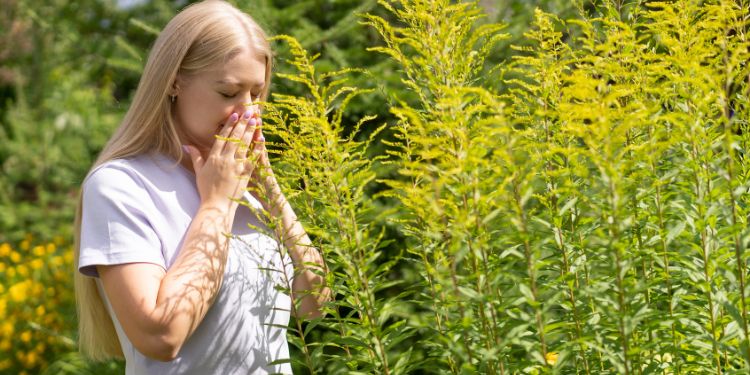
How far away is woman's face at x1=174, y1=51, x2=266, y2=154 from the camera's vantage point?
2256 millimetres

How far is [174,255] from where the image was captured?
2.15m

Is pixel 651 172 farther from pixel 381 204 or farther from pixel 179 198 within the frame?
pixel 381 204

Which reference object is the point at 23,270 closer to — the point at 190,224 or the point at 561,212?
the point at 190,224

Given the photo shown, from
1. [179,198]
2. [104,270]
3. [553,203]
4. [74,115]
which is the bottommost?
[74,115]

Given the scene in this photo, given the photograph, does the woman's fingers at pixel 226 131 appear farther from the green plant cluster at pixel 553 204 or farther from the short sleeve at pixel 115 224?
the green plant cluster at pixel 553 204

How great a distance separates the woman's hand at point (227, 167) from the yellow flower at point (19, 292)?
451 centimetres

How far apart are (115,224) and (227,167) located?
33 cm

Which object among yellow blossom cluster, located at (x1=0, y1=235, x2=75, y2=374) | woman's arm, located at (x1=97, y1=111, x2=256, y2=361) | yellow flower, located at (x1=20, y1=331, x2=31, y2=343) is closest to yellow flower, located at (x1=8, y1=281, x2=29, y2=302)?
yellow blossom cluster, located at (x1=0, y1=235, x2=75, y2=374)

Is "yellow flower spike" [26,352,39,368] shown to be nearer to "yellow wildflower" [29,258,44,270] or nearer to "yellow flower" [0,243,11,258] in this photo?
"yellow wildflower" [29,258,44,270]

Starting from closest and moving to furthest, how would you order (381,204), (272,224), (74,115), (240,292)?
(272,224) → (240,292) → (381,204) → (74,115)

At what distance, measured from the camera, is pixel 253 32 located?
242 centimetres

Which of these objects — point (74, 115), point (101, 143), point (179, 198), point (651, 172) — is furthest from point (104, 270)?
point (74, 115)

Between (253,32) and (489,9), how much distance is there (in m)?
2.74

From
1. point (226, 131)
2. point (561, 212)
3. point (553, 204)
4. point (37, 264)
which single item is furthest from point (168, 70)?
point (37, 264)
